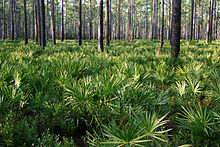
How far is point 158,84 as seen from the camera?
15.4 feet

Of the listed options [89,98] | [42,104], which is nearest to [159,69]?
[89,98]

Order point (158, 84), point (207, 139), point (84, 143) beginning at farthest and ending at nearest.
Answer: point (158, 84), point (84, 143), point (207, 139)

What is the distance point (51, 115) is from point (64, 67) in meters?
2.41

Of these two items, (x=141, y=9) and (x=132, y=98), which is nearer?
(x=132, y=98)

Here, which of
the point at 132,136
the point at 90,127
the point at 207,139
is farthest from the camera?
the point at 90,127

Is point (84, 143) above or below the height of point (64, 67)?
below

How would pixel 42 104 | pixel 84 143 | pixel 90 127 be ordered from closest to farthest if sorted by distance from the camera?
pixel 84 143
pixel 90 127
pixel 42 104

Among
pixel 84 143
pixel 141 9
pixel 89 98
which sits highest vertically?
pixel 141 9

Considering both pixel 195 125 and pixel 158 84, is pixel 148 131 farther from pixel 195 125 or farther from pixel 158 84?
pixel 158 84

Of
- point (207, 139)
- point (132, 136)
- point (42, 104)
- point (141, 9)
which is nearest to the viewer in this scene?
point (132, 136)

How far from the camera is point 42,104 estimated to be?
Result: 3062mm

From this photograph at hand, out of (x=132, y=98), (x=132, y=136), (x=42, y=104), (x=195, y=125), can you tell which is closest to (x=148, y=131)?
(x=132, y=136)

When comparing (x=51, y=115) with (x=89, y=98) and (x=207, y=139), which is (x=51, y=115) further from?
(x=207, y=139)

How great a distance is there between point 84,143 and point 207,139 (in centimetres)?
154
